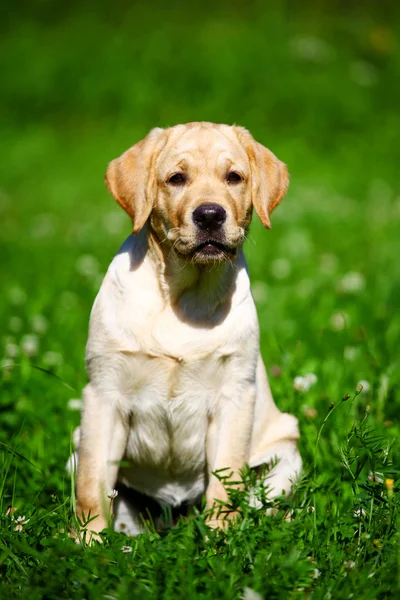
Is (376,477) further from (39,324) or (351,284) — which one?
(351,284)

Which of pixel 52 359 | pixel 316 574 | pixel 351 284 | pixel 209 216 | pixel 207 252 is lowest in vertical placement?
pixel 52 359

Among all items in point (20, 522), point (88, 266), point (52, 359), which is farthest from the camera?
point (88, 266)

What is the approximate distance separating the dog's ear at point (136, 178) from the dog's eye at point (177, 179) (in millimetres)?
83

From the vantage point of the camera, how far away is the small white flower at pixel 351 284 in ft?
19.2

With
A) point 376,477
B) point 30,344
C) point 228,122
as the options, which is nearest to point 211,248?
point 376,477

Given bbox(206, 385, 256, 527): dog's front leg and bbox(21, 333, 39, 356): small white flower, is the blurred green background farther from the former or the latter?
bbox(206, 385, 256, 527): dog's front leg

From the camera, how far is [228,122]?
14.3 metres

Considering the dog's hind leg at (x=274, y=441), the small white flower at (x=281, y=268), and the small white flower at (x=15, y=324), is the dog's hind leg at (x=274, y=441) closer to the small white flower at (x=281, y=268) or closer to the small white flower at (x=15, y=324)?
the small white flower at (x=15, y=324)

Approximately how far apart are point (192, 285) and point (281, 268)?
346 centimetres

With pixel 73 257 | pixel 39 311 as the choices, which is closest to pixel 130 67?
pixel 73 257

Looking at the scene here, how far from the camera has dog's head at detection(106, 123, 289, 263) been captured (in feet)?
10.6

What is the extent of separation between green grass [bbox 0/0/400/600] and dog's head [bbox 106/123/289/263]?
886 millimetres

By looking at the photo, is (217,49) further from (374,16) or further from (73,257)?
(73,257)

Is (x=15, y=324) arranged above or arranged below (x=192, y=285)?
below
